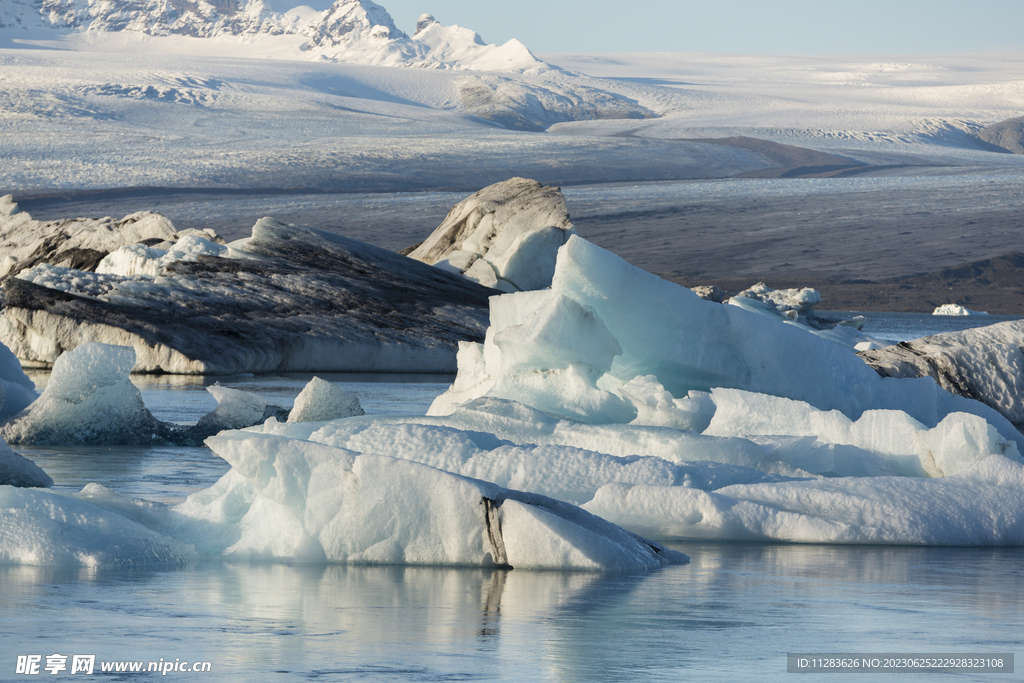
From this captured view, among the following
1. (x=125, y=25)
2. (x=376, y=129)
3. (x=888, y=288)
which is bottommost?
(x=888, y=288)

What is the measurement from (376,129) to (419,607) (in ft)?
217

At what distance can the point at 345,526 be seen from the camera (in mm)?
3293

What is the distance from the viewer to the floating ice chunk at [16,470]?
4.37 meters

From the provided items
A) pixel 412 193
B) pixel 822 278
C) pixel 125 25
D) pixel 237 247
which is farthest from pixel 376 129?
pixel 125 25

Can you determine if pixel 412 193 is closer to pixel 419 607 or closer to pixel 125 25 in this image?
pixel 419 607

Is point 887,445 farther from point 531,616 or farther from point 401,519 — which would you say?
point 531,616

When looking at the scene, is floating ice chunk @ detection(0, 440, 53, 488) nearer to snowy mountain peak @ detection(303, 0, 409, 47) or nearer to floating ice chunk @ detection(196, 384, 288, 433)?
floating ice chunk @ detection(196, 384, 288, 433)

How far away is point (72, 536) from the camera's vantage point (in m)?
3.18

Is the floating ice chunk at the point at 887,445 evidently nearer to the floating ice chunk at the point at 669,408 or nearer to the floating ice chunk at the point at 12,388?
the floating ice chunk at the point at 669,408

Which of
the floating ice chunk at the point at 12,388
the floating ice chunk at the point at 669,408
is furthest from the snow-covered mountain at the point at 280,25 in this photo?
the floating ice chunk at the point at 669,408

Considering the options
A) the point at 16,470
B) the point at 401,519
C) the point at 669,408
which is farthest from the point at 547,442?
the point at 16,470

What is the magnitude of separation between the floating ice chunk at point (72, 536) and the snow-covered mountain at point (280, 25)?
159m

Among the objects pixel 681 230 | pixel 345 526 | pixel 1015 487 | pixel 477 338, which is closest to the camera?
pixel 345 526

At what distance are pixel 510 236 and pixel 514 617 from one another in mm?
15631
